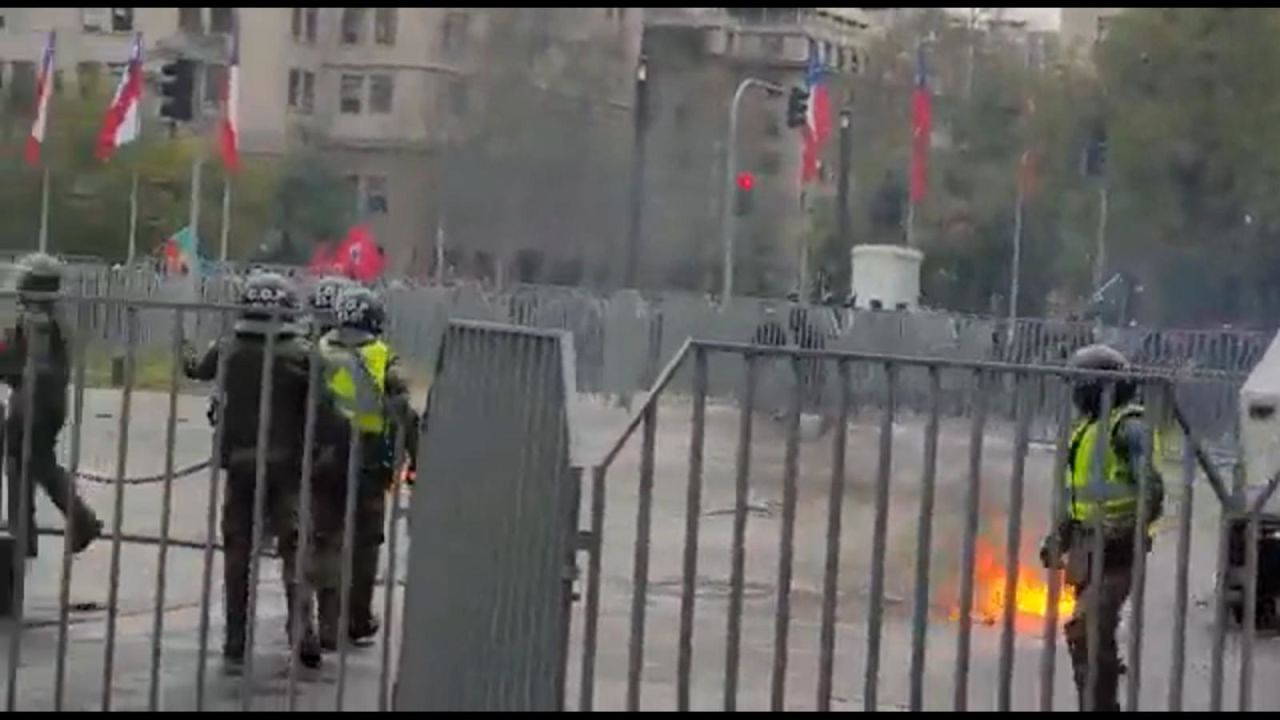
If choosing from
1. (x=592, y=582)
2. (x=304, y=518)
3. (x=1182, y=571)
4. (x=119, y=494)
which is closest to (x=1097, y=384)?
(x=1182, y=571)

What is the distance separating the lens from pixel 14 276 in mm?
10086

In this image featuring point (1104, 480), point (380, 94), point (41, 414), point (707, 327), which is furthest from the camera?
point (380, 94)

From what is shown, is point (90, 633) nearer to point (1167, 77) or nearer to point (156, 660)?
point (156, 660)

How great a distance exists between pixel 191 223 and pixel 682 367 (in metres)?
35.0

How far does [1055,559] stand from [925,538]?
1.88ft

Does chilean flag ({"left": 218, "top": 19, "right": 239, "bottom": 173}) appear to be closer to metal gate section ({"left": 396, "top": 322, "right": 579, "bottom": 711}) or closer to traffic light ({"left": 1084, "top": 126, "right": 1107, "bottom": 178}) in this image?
traffic light ({"left": 1084, "top": 126, "right": 1107, "bottom": 178})

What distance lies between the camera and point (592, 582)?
6.30m

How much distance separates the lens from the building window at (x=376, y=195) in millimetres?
38500

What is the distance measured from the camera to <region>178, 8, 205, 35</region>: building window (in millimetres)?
44719

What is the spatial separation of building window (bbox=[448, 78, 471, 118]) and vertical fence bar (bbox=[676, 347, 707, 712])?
29767 mm

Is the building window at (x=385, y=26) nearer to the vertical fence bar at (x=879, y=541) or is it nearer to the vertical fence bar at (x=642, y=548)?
the vertical fence bar at (x=642, y=548)

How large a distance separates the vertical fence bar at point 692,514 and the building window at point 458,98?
29767 millimetres

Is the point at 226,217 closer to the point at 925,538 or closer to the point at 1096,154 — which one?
the point at 1096,154

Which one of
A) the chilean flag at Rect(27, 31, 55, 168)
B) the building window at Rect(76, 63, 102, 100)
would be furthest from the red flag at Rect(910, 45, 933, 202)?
the building window at Rect(76, 63, 102, 100)
